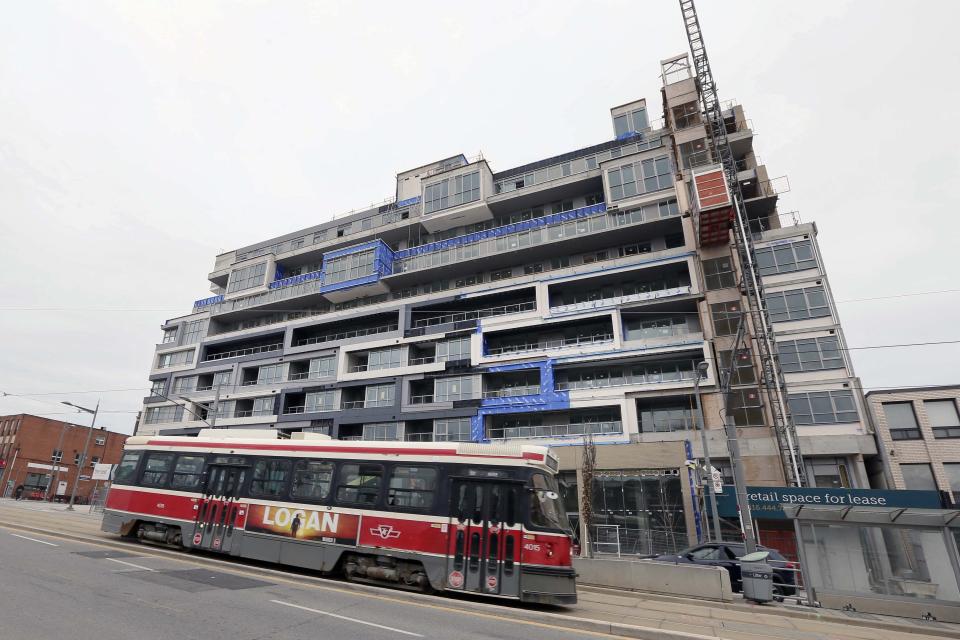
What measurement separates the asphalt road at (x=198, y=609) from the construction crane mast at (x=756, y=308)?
2752 centimetres

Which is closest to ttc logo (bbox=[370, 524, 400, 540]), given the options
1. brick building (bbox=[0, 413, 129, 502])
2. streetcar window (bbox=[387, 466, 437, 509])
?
streetcar window (bbox=[387, 466, 437, 509])

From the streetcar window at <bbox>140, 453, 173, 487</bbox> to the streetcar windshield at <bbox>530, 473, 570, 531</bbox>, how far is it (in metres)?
12.2

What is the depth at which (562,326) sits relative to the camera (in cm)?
3947

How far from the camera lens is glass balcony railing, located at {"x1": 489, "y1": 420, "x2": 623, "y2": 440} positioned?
3312 cm

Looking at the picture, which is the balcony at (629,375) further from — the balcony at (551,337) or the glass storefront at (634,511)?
the glass storefront at (634,511)

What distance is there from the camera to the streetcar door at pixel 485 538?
1090 centimetres

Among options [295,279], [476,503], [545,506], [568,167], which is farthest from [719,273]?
[295,279]

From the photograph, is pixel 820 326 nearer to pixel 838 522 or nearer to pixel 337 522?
pixel 838 522

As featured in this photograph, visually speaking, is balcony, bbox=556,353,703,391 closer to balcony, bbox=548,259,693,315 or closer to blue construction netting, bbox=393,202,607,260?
balcony, bbox=548,259,693,315

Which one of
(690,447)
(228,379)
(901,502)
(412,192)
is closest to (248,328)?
(228,379)

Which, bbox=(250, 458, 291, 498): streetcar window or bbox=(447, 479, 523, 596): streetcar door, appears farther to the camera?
bbox=(250, 458, 291, 498): streetcar window

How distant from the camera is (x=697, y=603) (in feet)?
43.5

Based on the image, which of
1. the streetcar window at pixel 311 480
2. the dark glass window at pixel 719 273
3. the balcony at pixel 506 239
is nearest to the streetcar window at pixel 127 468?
the streetcar window at pixel 311 480

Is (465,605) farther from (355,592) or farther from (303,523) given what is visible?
(303,523)
